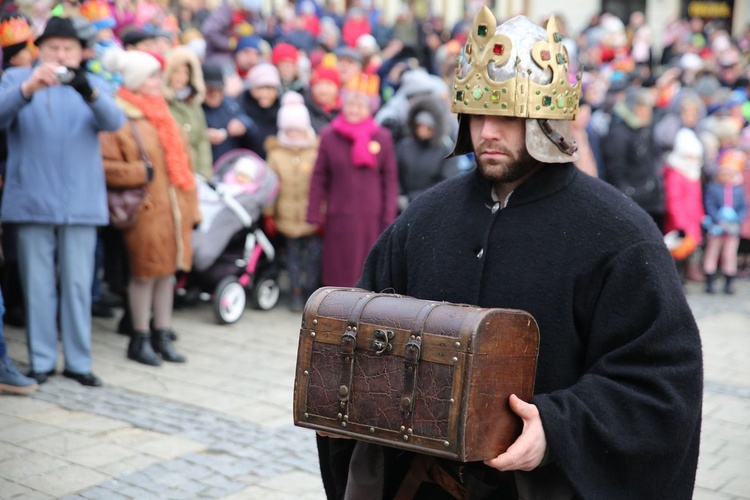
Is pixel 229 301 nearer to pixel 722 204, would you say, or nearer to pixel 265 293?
pixel 265 293

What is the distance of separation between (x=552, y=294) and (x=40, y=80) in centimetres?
382

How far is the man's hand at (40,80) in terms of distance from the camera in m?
5.49

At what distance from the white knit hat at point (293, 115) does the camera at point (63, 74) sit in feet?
10.3

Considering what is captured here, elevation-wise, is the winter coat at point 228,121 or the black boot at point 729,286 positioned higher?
the winter coat at point 228,121

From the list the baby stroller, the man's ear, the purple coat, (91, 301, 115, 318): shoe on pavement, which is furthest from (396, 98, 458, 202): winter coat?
the man's ear

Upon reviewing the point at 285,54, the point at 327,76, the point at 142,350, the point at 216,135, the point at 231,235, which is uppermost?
the point at 285,54

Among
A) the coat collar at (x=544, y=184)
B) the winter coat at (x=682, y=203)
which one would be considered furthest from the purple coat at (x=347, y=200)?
the coat collar at (x=544, y=184)

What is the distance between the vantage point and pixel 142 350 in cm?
675

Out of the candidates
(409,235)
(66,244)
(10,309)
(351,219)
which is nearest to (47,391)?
(66,244)

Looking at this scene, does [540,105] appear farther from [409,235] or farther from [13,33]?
[13,33]

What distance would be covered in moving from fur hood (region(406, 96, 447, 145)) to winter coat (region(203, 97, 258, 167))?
141cm

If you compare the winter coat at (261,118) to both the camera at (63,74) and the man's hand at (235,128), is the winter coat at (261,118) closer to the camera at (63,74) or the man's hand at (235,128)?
the man's hand at (235,128)

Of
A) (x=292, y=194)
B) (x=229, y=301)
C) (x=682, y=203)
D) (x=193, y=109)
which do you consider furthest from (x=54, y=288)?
(x=682, y=203)

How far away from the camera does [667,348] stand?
2529 mm
